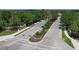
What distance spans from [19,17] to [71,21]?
3.00 feet

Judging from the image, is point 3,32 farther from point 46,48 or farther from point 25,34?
point 46,48

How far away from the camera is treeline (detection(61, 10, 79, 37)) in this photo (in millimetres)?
5996

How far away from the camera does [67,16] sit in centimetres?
604

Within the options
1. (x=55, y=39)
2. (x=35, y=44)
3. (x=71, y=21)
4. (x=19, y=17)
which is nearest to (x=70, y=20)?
(x=71, y=21)

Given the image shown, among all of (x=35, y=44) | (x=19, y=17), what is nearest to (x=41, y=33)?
(x=35, y=44)

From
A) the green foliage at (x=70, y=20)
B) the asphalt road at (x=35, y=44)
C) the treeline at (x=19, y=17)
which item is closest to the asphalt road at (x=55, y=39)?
the asphalt road at (x=35, y=44)

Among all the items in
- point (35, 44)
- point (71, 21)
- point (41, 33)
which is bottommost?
point (35, 44)

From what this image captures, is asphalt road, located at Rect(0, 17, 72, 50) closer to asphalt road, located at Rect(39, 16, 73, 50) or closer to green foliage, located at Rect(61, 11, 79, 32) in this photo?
asphalt road, located at Rect(39, 16, 73, 50)

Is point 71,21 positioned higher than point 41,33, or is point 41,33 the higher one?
point 71,21

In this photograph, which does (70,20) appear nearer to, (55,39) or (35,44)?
(55,39)

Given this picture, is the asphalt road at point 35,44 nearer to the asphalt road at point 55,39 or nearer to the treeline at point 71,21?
the asphalt road at point 55,39

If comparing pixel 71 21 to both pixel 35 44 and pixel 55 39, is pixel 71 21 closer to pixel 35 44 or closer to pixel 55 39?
Answer: pixel 55 39

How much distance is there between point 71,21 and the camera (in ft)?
19.8

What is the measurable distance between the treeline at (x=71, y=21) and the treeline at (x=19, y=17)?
201 millimetres
